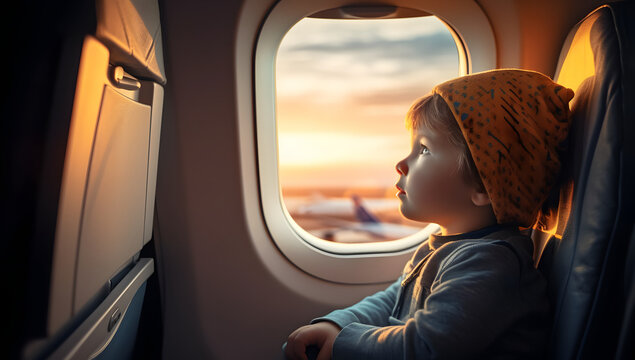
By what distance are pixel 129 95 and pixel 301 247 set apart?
776 mm

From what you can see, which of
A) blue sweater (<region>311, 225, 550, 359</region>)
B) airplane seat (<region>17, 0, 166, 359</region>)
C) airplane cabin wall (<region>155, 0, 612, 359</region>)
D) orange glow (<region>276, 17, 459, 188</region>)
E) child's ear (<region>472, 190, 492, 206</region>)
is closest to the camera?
airplane seat (<region>17, 0, 166, 359</region>)

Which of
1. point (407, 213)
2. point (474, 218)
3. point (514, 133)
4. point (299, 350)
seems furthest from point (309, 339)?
point (514, 133)

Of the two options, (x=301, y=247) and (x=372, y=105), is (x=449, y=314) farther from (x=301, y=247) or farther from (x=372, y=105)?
(x=372, y=105)

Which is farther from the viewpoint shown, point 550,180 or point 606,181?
point 550,180

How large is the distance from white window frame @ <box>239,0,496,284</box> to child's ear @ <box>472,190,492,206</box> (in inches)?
24.6

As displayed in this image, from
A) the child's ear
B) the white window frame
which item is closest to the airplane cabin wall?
the white window frame

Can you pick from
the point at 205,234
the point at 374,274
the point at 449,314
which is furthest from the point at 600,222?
the point at 205,234

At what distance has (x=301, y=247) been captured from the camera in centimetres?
142

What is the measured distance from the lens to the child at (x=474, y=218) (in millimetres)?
738

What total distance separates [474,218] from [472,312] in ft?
0.88

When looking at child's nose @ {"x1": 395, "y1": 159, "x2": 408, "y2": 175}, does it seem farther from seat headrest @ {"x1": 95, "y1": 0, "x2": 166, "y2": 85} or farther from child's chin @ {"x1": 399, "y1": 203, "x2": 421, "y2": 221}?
seat headrest @ {"x1": 95, "y1": 0, "x2": 166, "y2": 85}

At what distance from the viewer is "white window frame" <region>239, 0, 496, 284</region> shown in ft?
4.38

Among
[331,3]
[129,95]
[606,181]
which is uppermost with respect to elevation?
[331,3]

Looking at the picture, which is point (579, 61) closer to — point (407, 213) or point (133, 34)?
point (407, 213)
